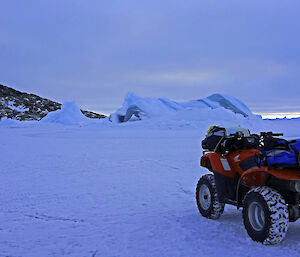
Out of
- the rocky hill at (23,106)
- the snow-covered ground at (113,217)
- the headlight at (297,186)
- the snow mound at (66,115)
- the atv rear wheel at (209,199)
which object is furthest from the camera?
the rocky hill at (23,106)

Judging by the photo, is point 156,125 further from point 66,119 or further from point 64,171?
point 64,171

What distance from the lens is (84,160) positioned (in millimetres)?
10781

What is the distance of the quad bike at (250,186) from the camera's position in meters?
3.32

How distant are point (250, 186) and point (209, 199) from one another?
0.86m

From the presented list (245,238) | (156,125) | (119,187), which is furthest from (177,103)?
(245,238)

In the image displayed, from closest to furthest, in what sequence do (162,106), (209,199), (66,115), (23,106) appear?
(209,199)
(162,106)
(66,115)
(23,106)

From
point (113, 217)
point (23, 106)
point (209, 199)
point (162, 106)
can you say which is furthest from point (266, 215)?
point (23, 106)

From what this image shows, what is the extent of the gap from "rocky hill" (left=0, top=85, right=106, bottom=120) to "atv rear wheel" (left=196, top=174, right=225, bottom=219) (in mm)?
87198

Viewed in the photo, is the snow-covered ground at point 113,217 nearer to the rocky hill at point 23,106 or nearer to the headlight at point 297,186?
the headlight at point 297,186

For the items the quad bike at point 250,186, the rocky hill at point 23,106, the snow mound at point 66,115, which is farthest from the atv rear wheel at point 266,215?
the rocky hill at point 23,106

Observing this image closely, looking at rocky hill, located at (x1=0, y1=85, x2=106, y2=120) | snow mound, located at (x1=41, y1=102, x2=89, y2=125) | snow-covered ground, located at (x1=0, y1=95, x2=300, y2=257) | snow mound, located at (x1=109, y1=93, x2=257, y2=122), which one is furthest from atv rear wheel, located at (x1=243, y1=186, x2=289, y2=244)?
rocky hill, located at (x1=0, y1=85, x2=106, y2=120)

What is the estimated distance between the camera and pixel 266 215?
3.34 m

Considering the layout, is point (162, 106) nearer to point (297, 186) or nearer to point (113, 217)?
point (113, 217)

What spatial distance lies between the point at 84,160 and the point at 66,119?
1409 inches
